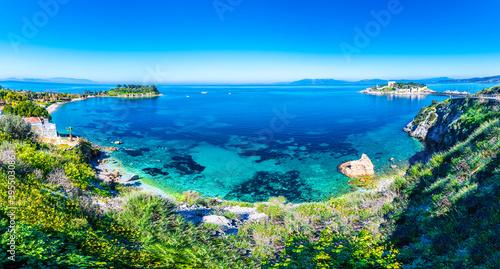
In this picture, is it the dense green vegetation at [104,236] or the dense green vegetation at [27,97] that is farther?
the dense green vegetation at [27,97]

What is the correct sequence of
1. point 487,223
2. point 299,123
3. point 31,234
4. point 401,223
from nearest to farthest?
point 31,234
point 487,223
point 401,223
point 299,123

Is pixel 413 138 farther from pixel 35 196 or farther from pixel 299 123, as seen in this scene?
pixel 35 196

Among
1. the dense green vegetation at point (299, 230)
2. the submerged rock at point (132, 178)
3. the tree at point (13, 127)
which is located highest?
the tree at point (13, 127)

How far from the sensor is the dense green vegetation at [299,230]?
21.4 ft

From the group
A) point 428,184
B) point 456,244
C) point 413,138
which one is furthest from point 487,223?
point 413,138

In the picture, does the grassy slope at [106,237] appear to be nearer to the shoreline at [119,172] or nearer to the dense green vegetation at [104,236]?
the dense green vegetation at [104,236]

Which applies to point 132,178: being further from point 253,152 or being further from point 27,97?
point 27,97

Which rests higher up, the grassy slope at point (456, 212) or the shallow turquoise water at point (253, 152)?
the grassy slope at point (456, 212)

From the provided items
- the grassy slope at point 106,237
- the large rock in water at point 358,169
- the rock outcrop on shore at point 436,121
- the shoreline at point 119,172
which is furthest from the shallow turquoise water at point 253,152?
the grassy slope at point 106,237

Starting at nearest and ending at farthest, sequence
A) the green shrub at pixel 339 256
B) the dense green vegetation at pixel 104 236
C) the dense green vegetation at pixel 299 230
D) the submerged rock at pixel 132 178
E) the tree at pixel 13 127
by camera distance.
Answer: the dense green vegetation at pixel 104 236 < the green shrub at pixel 339 256 < the dense green vegetation at pixel 299 230 < the tree at pixel 13 127 < the submerged rock at pixel 132 178

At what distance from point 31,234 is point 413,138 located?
61.7 meters

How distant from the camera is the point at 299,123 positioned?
69625 millimetres

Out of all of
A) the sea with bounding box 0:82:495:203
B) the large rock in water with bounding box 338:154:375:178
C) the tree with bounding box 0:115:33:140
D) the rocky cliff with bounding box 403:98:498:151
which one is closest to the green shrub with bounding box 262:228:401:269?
the rocky cliff with bounding box 403:98:498:151

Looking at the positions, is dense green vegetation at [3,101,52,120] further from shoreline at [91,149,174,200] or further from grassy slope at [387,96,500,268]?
grassy slope at [387,96,500,268]
